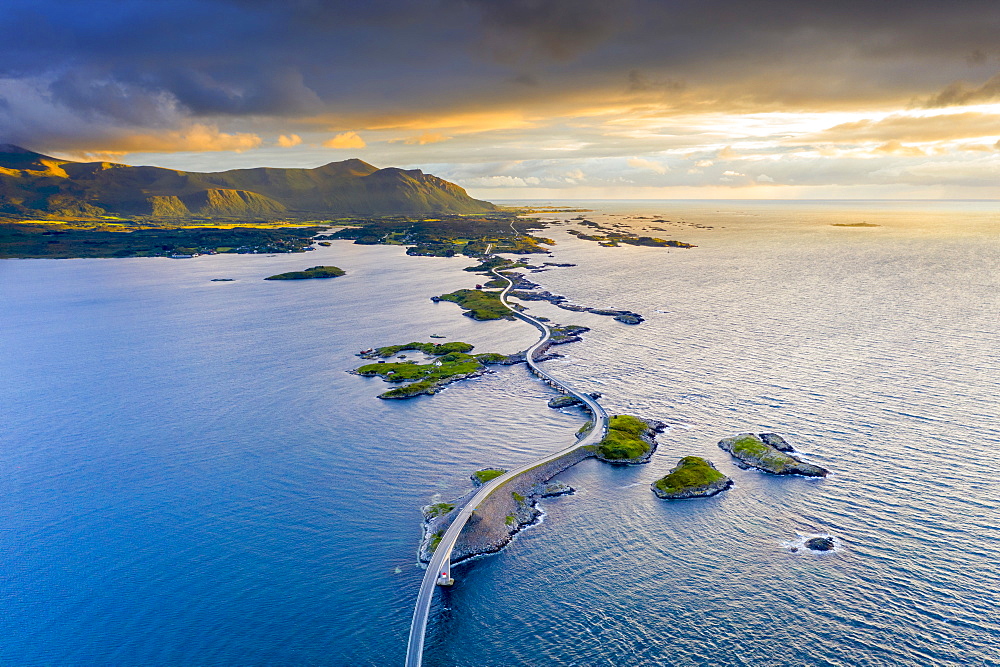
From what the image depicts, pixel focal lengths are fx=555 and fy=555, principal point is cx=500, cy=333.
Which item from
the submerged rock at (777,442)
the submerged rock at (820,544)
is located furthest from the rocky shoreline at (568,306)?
the submerged rock at (820,544)

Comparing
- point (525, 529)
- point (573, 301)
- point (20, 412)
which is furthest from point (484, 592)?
point (573, 301)

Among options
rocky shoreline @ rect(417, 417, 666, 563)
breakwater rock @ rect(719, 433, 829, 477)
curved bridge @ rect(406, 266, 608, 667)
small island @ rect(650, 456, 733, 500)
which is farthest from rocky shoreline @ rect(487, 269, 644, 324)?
small island @ rect(650, 456, 733, 500)

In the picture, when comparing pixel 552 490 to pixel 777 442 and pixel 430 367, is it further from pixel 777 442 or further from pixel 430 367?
pixel 430 367

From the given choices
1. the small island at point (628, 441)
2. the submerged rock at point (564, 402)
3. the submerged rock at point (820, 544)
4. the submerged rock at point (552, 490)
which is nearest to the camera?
the submerged rock at point (820, 544)

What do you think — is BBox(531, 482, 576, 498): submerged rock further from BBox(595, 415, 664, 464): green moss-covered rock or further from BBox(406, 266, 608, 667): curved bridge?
BBox(595, 415, 664, 464): green moss-covered rock

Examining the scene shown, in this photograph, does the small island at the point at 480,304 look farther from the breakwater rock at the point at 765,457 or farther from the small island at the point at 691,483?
the small island at the point at 691,483

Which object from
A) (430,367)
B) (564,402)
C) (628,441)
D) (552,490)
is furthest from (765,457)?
(430,367)

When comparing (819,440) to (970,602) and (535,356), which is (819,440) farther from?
(535,356)
